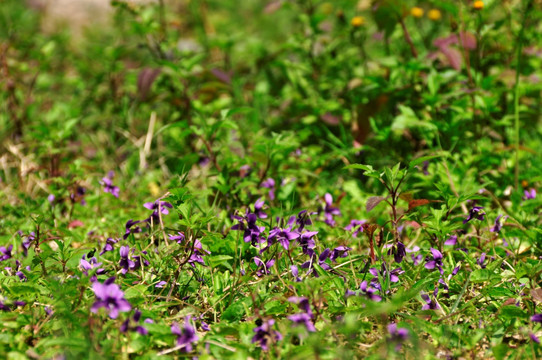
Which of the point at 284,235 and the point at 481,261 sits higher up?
the point at 284,235

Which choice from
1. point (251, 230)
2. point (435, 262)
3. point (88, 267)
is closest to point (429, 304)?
point (435, 262)

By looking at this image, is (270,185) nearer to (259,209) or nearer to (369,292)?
(259,209)

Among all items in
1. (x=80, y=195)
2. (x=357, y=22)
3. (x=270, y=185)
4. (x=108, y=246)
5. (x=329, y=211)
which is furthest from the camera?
(x=357, y=22)

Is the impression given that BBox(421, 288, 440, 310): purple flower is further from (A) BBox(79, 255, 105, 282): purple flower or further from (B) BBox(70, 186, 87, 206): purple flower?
(B) BBox(70, 186, 87, 206): purple flower

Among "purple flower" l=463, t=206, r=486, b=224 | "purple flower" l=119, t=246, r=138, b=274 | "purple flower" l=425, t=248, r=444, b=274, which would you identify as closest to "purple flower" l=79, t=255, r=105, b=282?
"purple flower" l=119, t=246, r=138, b=274

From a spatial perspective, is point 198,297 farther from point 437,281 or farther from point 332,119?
point 332,119

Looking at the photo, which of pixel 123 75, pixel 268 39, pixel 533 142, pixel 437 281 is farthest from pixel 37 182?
pixel 268 39
